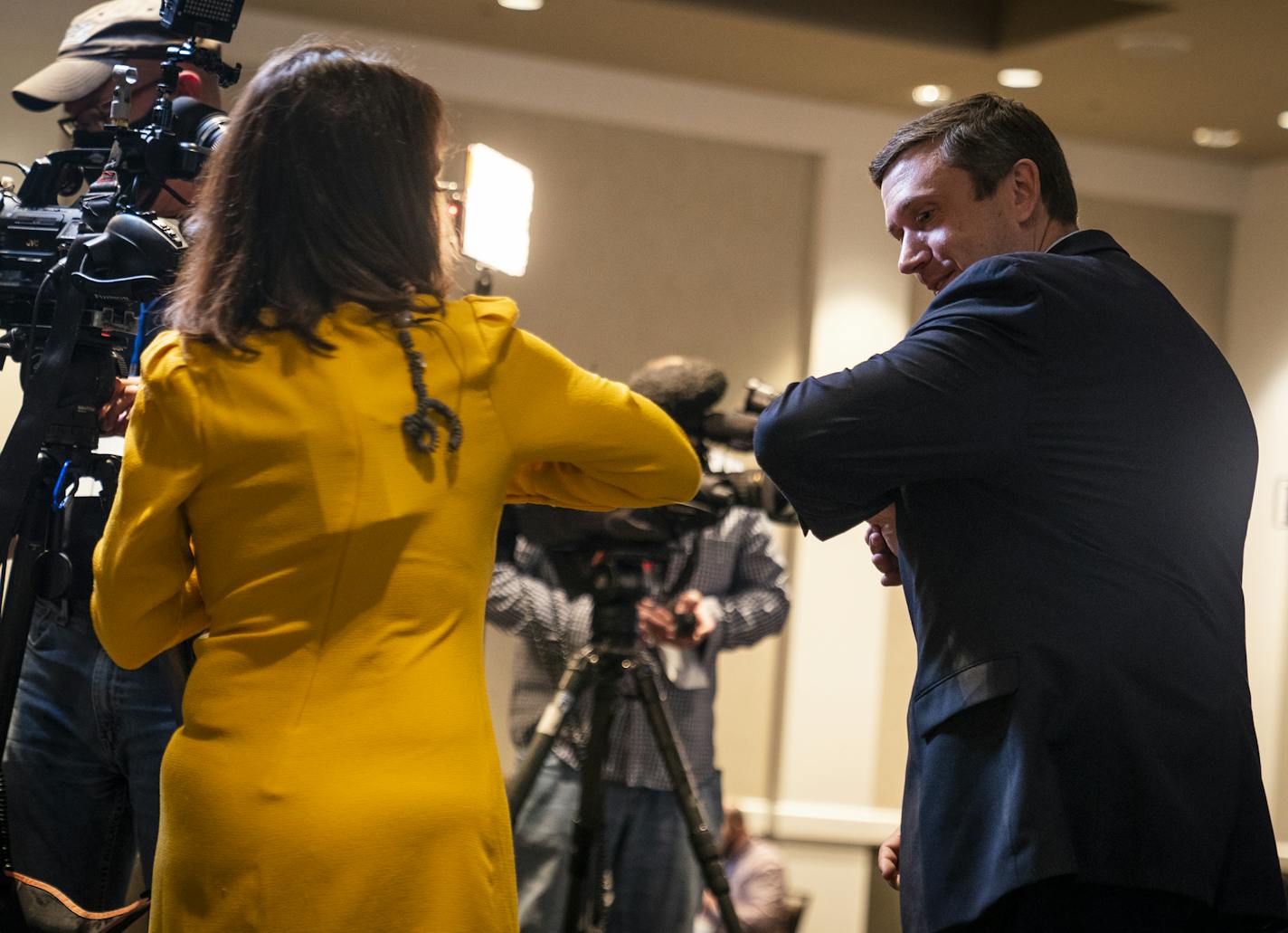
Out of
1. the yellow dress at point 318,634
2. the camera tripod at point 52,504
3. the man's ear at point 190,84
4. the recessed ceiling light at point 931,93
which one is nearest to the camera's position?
the yellow dress at point 318,634

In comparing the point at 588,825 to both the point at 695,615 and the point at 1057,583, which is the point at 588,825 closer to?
the point at 695,615

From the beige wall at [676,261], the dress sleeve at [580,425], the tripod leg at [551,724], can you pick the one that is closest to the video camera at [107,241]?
the dress sleeve at [580,425]

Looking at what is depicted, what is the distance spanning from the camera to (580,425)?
1.19 meters

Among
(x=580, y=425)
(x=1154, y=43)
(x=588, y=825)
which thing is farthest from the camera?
(x=1154, y=43)

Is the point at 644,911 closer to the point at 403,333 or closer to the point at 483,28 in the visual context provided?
the point at 403,333

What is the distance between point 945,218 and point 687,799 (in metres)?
1.35

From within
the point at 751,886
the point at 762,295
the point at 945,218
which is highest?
the point at 762,295

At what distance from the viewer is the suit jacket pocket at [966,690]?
1.20 m

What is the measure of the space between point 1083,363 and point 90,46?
1448 mm

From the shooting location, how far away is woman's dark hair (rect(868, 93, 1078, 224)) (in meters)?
1.39

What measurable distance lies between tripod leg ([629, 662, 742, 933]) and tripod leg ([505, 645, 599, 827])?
0.09m

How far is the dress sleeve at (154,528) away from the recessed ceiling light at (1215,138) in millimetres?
4365

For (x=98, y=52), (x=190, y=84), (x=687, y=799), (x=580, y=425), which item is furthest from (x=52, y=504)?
(x=687, y=799)

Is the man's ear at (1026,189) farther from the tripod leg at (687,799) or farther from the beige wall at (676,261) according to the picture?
the beige wall at (676,261)
